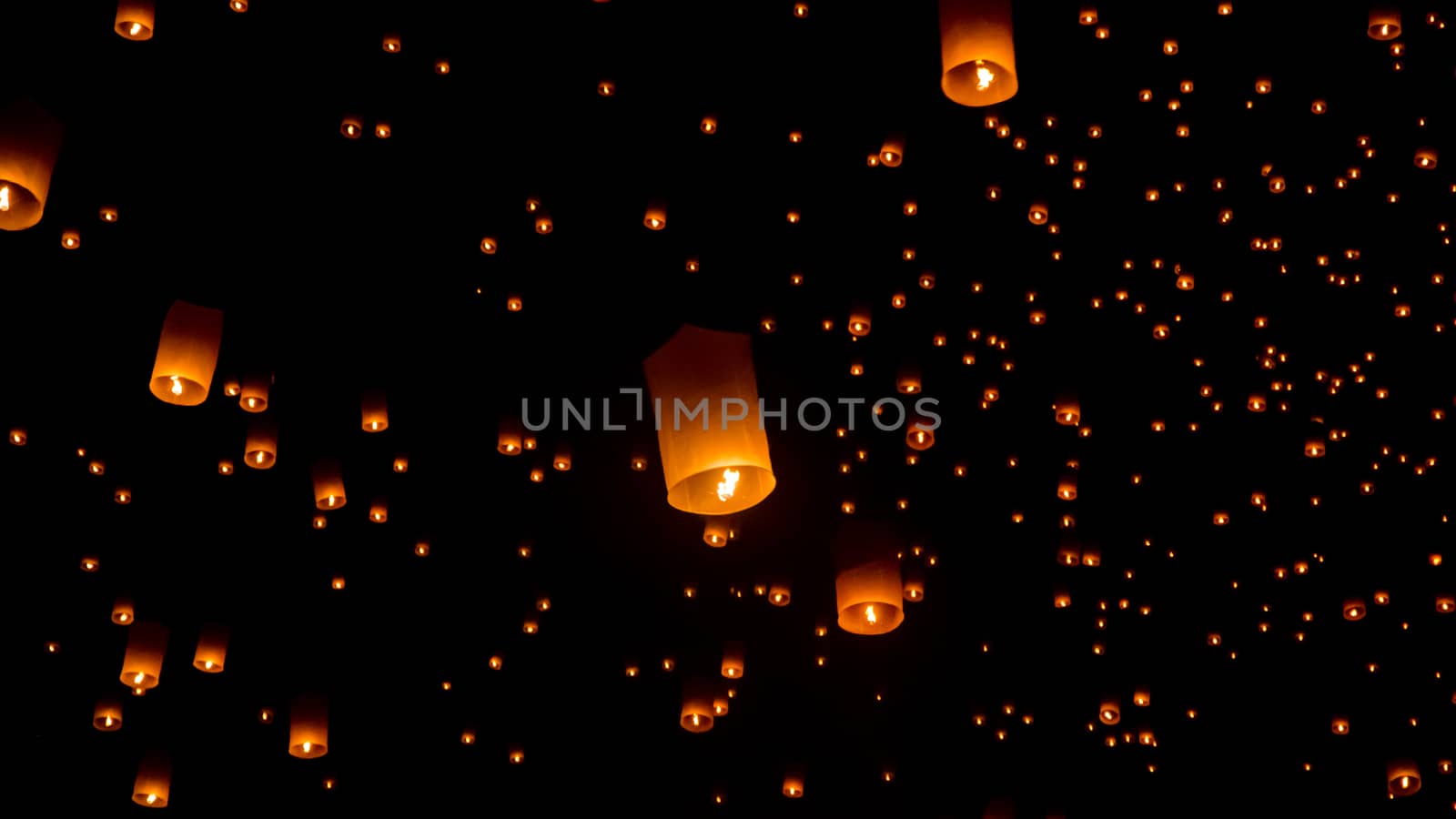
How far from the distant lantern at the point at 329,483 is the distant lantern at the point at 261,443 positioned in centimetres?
17

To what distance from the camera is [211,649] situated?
16.1 feet

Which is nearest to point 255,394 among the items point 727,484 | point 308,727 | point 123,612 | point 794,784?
point 123,612

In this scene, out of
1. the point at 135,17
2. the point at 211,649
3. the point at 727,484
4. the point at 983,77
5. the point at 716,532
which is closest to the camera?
the point at 727,484

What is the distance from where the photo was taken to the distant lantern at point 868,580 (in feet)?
12.8

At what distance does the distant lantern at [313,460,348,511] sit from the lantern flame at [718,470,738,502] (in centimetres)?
215

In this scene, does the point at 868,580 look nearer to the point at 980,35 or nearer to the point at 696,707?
the point at 696,707

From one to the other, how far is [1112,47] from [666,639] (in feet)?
9.11

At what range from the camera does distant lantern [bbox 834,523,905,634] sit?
3887mm

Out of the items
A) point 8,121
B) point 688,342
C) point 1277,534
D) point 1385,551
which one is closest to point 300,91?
point 8,121

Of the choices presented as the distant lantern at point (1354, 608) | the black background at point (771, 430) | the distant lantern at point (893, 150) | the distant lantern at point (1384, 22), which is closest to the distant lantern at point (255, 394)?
the black background at point (771, 430)

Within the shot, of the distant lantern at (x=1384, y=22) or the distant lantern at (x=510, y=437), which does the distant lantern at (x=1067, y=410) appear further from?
the distant lantern at (x=510, y=437)

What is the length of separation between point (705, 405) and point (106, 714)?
9.74ft

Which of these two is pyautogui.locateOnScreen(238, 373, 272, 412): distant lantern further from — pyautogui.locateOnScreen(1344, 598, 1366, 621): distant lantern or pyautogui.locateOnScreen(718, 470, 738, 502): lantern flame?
A: pyautogui.locateOnScreen(1344, 598, 1366, 621): distant lantern

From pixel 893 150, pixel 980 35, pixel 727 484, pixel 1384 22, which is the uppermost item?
pixel 1384 22
